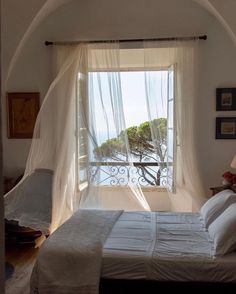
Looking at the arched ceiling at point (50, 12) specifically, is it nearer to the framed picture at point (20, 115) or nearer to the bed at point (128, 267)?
the framed picture at point (20, 115)

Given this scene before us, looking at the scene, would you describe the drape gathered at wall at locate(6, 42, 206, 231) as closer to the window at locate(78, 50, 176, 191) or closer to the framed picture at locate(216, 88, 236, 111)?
the window at locate(78, 50, 176, 191)

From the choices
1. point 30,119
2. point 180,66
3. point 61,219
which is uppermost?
point 180,66

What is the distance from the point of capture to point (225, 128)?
14.7ft

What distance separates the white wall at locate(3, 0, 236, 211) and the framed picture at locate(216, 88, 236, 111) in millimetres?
67

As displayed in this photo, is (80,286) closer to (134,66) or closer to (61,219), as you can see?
(61,219)

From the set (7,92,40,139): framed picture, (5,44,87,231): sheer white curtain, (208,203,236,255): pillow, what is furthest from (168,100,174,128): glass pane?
(208,203,236,255): pillow

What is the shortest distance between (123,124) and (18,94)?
1449mm

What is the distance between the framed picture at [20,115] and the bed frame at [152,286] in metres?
2.70

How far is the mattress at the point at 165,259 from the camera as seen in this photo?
247 cm

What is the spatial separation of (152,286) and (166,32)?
312cm

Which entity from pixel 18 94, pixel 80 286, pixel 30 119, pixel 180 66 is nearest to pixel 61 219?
pixel 30 119

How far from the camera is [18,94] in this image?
15.5 feet

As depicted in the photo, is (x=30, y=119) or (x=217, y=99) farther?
(x=30, y=119)

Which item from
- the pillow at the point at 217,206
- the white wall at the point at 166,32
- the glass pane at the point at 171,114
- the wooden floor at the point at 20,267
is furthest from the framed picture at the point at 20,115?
the pillow at the point at 217,206
